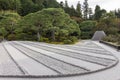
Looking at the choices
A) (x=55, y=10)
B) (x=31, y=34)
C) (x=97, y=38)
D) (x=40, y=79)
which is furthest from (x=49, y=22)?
(x=40, y=79)

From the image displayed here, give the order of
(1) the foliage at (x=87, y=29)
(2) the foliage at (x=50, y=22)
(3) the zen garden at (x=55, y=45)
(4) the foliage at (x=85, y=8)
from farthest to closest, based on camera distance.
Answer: (4) the foliage at (x=85, y=8)
(1) the foliage at (x=87, y=29)
(2) the foliage at (x=50, y=22)
(3) the zen garden at (x=55, y=45)

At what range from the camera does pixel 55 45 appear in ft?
52.2

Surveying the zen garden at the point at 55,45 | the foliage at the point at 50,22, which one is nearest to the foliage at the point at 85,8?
the zen garden at the point at 55,45

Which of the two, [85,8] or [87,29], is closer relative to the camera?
[87,29]

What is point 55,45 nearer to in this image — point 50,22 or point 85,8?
point 50,22

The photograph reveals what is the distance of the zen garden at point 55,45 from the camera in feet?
18.6

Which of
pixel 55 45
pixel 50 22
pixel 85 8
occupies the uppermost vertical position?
pixel 85 8

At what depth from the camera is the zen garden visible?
566cm

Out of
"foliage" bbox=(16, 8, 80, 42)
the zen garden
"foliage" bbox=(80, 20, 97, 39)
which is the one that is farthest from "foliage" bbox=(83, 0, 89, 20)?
"foliage" bbox=(16, 8, 80, 42)

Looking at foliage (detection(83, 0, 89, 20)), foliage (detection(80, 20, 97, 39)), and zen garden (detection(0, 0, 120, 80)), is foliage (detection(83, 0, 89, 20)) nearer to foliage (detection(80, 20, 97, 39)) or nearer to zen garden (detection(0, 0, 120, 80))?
zen garden (detection(0, 0, 120, 80))

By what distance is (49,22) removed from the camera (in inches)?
782

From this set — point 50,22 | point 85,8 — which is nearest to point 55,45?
point 50,22

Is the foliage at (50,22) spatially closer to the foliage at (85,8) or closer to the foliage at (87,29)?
the foliage at (87,29)

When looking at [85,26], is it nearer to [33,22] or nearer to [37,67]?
[33,22]
